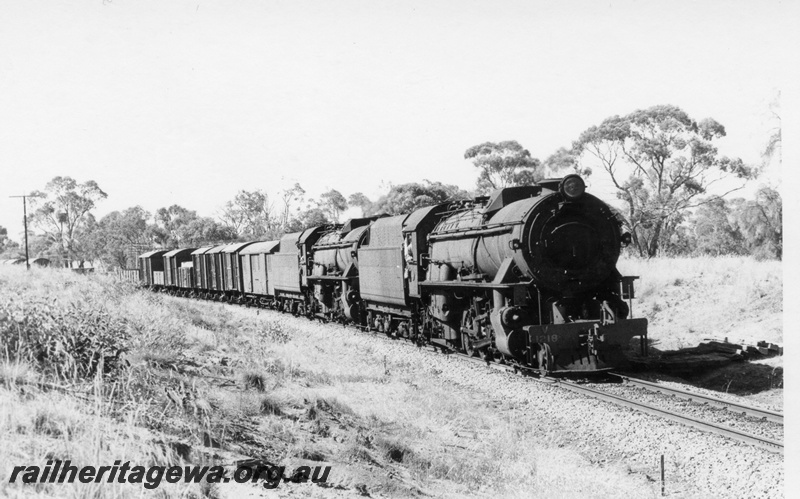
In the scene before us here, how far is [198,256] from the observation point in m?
39.2

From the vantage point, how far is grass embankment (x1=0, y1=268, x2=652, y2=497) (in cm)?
539

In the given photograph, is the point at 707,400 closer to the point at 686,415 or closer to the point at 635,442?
the point at 686,415

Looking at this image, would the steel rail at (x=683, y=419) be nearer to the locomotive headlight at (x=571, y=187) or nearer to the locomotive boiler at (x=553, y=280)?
the locomotive boiler at (x=553, y=280)

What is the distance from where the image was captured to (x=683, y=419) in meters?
8.75

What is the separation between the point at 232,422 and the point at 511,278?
20.3 feet

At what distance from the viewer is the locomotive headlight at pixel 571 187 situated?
11.4 metres

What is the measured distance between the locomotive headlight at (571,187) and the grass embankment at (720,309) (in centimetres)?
437

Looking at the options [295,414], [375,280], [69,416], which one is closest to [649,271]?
[375,280]

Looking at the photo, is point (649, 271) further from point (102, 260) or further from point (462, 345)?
point (102, 260)

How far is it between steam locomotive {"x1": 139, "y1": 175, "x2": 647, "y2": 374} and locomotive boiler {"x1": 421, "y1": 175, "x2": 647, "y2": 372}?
2 centimetres

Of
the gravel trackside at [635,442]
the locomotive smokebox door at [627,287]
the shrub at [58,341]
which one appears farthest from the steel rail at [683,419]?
the shrub at [58,341]

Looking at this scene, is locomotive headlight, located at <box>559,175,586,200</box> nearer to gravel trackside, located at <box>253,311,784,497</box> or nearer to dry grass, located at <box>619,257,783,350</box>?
gravel trackside, located at <box>253,311,784,497</box>

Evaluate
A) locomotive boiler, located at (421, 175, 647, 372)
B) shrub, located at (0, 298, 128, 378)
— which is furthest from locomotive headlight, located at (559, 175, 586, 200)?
shrub, located at (0, 298, 128, 378)

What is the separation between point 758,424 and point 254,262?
25739 millimetres
